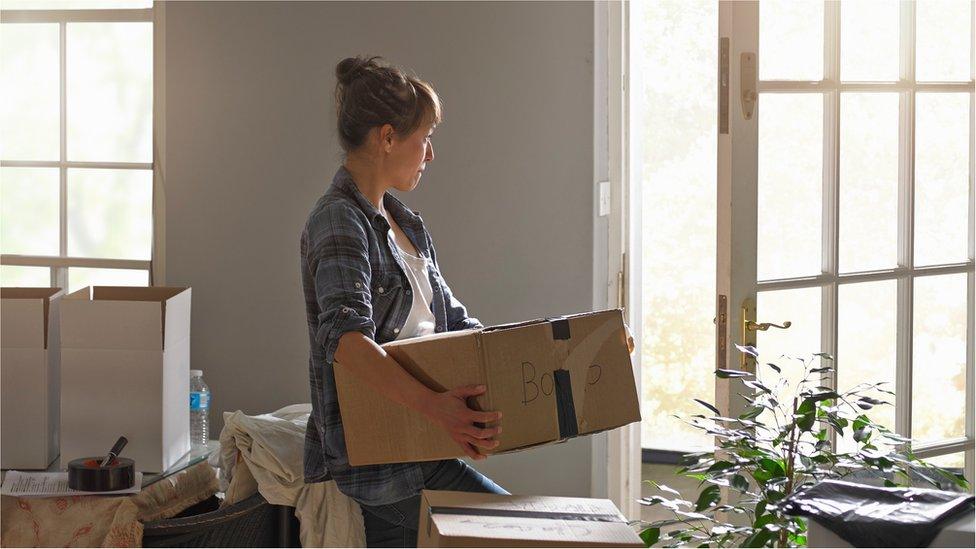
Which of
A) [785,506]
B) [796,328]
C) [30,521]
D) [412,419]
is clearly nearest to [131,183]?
[30,521]

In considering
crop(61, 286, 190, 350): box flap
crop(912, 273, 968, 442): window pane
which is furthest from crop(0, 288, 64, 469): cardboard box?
crop(912, 273, 968, 442): window pane

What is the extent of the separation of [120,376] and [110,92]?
1.18 meters

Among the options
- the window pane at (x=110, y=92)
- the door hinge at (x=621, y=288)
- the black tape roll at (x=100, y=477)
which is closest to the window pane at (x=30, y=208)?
the window pane at (x=110, y=92)

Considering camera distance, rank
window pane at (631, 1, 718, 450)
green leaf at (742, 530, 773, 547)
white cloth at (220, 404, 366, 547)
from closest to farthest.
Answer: green leaf at (742, 530, 773, 547) < white cloth at (220, 404, 366, 547) < window pane at (631, 1, 718, 450)

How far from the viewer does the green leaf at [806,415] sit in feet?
5.39

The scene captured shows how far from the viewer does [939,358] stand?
2.36m

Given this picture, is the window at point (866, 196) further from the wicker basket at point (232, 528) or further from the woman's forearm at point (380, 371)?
the wicker basket at point (232, 528)

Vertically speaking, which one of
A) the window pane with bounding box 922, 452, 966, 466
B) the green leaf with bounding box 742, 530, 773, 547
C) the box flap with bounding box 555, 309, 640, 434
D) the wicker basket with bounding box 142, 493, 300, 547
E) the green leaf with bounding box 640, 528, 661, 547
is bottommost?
the wicker basket with bounding box 142, 493, 300, 547

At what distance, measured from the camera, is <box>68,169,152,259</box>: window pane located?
9.72 ft

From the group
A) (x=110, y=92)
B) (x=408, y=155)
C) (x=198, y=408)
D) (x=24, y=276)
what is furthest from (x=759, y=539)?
(x=24, y=276)

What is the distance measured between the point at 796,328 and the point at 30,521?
170 centimetres

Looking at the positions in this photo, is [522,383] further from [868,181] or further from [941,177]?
[941,177]

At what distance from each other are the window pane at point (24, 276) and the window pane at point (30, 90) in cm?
34

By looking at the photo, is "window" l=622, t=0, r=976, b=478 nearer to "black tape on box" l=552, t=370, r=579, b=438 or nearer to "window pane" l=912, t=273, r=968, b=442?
"window pane" l=912, t=273, r=968, b=442
